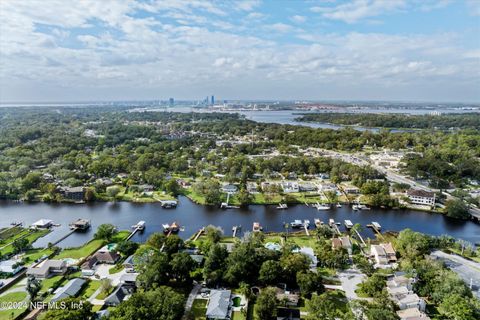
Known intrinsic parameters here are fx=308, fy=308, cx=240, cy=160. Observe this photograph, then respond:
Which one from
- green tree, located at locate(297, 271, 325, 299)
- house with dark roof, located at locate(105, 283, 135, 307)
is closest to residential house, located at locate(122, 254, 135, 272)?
house with dark roof, located at locate(105, 283, 135, 307)

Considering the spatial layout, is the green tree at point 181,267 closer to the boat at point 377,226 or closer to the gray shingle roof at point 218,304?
the gray shingle roof at point 218,304

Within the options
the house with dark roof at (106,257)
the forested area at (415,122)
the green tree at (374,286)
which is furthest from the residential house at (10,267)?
the forested area at (415,122)

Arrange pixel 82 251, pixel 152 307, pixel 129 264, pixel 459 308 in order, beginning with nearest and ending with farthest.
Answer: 1. pixel 152 307
2. pixel 459 308
3. pixel 129 264
4. pixel 82 251

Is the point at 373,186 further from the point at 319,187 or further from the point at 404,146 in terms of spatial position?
the point at 404,146

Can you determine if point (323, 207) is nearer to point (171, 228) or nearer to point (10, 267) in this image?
point (171, 228)

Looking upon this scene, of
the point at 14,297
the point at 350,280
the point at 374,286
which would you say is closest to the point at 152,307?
the point at 14,297

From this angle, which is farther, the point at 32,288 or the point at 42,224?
the point at 42,224

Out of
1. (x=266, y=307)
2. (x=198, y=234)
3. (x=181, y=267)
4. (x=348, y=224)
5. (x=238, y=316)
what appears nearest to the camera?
(x=266, y=307)
